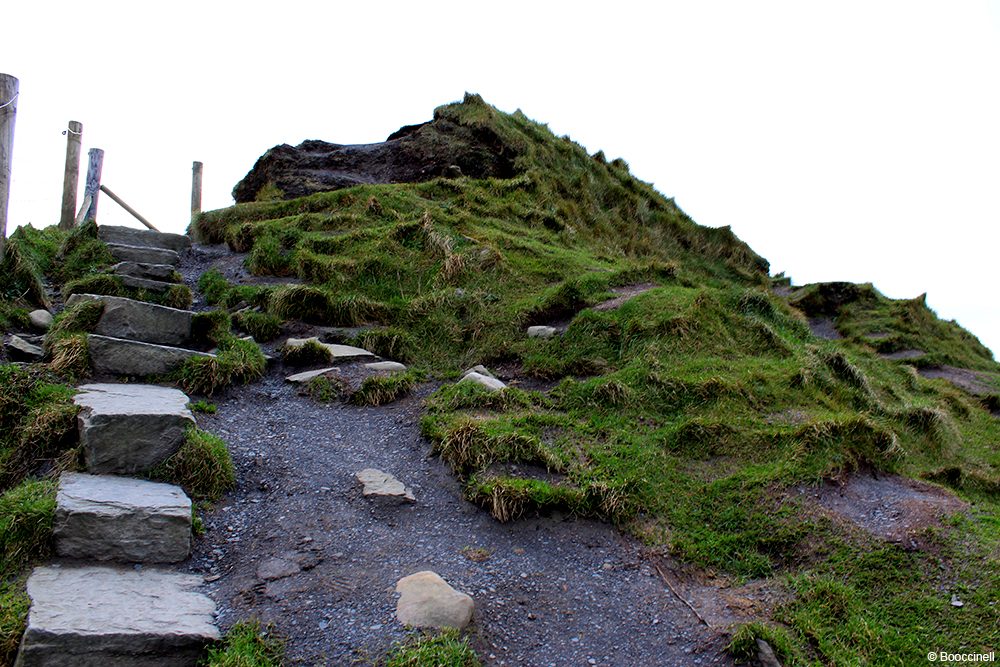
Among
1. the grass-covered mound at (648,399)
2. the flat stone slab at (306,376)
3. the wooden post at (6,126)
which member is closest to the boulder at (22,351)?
the wooden post at (6,126)

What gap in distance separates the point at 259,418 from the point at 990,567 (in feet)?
22.5

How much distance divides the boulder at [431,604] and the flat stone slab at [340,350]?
14.9ft

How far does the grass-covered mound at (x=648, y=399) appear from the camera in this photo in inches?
216

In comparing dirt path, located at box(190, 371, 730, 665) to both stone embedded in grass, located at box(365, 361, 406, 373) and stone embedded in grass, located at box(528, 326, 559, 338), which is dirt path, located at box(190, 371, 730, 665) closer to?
stone embedded in grass, located at box(365, 361, 406, 373)

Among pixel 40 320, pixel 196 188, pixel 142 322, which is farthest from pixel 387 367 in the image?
pixel 196 188

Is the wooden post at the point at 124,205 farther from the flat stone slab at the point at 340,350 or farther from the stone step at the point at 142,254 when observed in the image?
the flat stone slab at the point at 340,350

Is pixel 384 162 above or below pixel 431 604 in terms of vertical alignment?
above

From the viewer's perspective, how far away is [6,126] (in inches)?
364

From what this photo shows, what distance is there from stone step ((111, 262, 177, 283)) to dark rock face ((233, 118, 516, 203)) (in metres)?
4.31

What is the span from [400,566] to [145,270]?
26.7 feet

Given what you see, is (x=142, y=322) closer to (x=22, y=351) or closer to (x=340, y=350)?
(x=22, y=351)

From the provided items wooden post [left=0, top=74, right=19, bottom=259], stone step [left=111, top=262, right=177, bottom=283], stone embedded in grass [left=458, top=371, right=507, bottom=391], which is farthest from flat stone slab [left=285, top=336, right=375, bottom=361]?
wooden post [left=0, top=74, right=19, bottom=259]

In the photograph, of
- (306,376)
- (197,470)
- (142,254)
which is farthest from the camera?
(142,254)

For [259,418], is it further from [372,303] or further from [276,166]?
[276,166]
